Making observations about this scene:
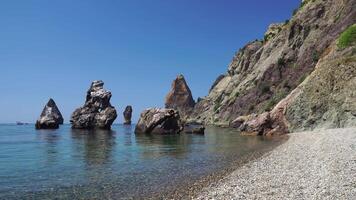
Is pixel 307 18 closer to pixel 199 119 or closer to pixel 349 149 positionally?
pixel 199 119

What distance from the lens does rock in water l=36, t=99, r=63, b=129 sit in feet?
396

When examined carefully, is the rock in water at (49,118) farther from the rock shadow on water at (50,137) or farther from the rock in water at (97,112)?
the rock shadow on water at (50,137)

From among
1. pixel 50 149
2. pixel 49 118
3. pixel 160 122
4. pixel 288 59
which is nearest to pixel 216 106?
pixel 288 59

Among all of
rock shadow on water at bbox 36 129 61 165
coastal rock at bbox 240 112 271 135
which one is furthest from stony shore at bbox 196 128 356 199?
coastal rock at bbox 240 112 271 135

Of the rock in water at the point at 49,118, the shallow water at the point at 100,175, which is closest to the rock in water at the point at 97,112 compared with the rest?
the rock in water at the point at 49,118

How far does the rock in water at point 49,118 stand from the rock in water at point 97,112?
13003 millimetres

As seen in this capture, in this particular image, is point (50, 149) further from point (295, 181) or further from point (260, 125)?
point (260, 125)

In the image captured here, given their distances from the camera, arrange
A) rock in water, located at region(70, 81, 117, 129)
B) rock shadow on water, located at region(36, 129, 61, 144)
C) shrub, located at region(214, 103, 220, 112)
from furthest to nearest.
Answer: shrub, located at region(214, 103, 220, 112) → rock in water, located at region(70, 81, 117, 129) → rock shadow on water, located at region(36, 129, 61, 144)

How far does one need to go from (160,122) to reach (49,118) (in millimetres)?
58783

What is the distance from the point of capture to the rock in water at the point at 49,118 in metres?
121

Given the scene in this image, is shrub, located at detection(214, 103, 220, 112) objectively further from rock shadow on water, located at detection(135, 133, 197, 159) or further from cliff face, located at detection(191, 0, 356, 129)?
rock shadow on water, located at detection(135, 133, 197, 159)

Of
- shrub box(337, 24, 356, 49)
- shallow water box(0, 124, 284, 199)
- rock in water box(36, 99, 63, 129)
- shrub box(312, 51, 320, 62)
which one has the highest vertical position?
shrub box(312, 51, 320, 62)

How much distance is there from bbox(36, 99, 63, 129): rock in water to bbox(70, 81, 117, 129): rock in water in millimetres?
13003

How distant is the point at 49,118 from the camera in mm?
121312
